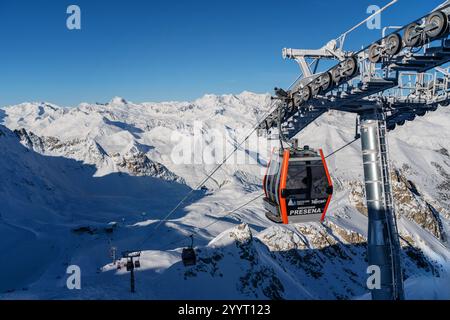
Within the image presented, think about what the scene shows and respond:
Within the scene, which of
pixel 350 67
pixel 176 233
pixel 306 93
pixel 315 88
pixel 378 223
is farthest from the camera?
pixel 176 233

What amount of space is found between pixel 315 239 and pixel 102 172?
96426 millimetres

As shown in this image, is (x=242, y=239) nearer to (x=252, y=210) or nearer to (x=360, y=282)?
(x=360, y=282)

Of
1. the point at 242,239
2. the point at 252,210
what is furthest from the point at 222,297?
the point at 252,210

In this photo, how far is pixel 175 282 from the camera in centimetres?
2894

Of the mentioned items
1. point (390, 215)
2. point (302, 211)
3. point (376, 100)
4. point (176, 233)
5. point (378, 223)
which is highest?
point (376, 100)

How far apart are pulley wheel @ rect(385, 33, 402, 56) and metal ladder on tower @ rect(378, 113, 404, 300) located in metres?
4.13

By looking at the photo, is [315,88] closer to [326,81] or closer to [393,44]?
[326,81]

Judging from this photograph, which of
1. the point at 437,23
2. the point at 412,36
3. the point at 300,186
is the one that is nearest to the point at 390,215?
the point at 300,186

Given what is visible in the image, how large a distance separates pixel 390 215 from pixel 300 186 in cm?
377

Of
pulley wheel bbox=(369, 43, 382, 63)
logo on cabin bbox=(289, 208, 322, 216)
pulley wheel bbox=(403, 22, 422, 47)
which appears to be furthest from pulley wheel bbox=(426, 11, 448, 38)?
logo on cabin bbox=(289, 208, 322, 216)

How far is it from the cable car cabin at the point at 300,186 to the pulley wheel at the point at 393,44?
396 centimetres

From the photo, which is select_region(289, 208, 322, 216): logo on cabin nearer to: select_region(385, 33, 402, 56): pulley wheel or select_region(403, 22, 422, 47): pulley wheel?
select_region(385, 33, 402, 56): pulley wheel

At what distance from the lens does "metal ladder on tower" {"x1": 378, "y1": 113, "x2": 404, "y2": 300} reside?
13.1 metres

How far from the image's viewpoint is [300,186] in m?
12.9
